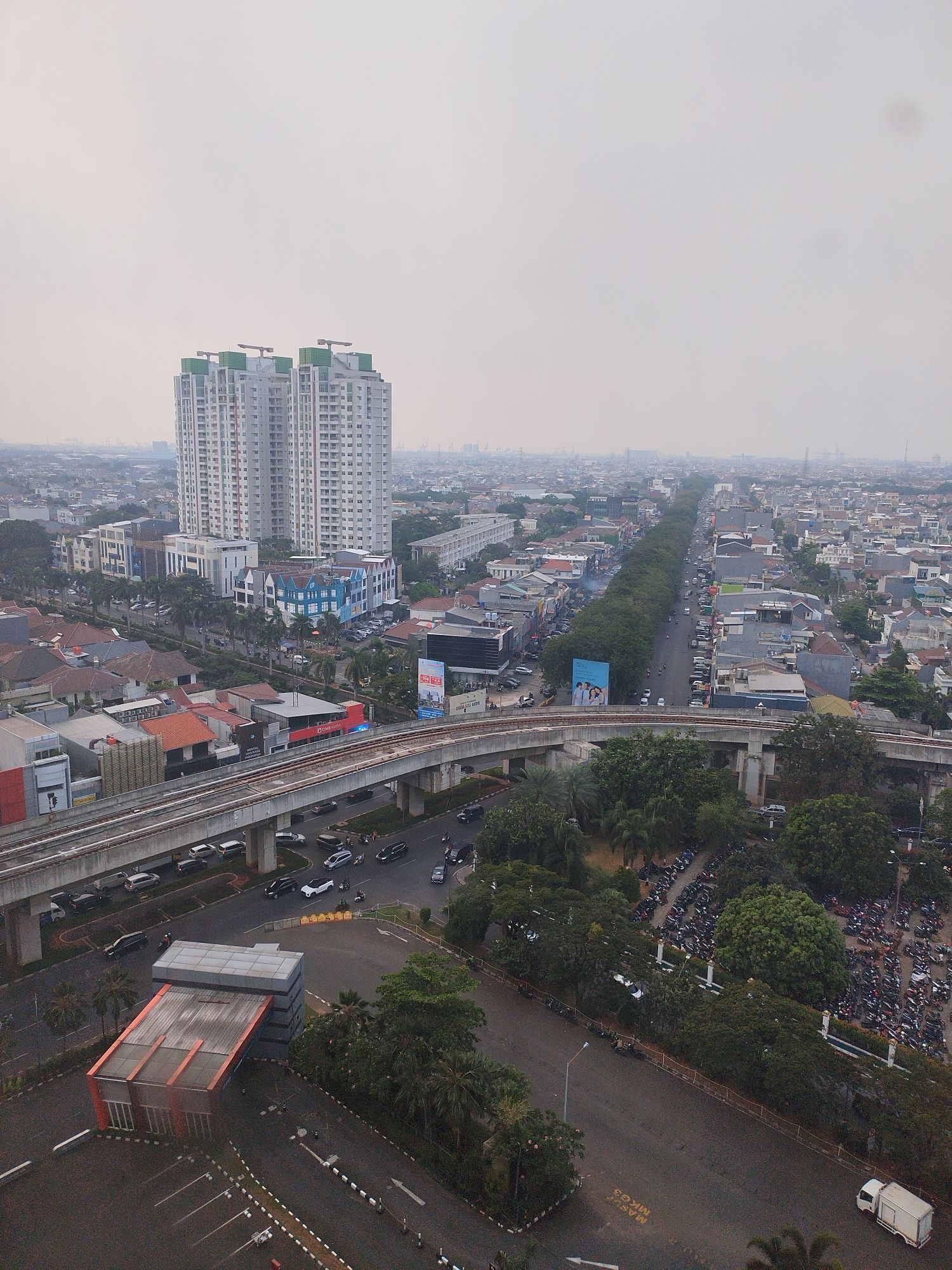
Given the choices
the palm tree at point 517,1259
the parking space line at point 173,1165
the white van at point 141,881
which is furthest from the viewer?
the white van at point 141,881

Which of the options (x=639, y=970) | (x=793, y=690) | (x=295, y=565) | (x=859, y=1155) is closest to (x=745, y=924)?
(x=639, y=970)

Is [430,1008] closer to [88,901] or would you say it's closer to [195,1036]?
[195,1036]

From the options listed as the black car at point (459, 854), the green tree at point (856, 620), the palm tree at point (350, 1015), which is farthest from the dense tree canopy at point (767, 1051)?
the green tree at point (856, 620)

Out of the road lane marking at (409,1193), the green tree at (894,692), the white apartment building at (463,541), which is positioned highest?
the white apartment building at (463,541)

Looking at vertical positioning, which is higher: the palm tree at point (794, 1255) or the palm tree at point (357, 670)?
the palm tree at point (357, 670)

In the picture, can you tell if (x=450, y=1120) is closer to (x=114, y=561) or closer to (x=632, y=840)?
(x=632, y=840)

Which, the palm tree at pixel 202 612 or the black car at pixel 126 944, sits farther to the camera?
the palm tree at pixel 202 612

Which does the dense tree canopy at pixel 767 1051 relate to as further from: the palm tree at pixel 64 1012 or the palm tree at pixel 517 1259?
the palm tree at pixel 64 1012
